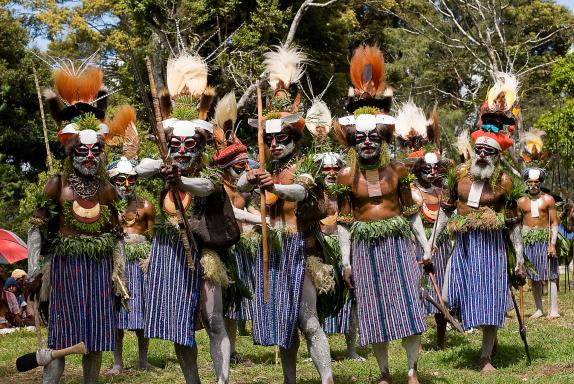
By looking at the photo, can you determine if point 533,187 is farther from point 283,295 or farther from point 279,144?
point 283,295

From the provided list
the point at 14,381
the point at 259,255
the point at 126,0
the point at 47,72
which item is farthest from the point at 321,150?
the point at 47,72

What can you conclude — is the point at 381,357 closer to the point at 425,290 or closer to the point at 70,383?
the point at 425,290

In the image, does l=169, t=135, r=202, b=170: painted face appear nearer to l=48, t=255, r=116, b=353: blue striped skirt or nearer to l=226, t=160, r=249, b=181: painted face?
l=226, t=160, r=249, b=181: painted face

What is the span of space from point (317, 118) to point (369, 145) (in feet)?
2.50

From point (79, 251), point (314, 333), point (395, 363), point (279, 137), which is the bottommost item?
point (395, 363)

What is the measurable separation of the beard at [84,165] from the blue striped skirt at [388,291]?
7.37ft

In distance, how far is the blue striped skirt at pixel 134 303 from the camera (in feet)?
30.4

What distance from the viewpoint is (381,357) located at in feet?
24.2

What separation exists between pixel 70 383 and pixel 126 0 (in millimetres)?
13094

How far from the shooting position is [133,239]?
9344 millimetres

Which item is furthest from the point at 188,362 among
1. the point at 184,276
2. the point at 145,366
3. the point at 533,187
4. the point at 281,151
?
the point at 533,187

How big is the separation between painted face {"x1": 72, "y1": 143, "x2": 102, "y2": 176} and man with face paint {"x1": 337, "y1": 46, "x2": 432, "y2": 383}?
2032 millimetres

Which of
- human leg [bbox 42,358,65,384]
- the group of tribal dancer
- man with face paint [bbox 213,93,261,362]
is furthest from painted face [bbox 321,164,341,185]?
human leg [bbox 42,358,65,384]

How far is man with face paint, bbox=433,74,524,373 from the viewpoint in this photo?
8273mm
